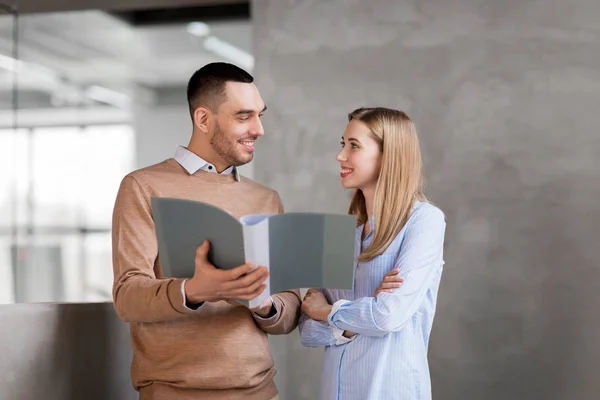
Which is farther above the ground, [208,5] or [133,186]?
[208,5]

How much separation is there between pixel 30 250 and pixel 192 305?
4.13 m

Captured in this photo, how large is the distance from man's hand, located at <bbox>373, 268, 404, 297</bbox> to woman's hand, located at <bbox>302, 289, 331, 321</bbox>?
159 mm

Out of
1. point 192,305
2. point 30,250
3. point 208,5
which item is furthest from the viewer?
point 30,250

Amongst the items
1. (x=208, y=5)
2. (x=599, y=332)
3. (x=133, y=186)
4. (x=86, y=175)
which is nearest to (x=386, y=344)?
(x=133, y=186)

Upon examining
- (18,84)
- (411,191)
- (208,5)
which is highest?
(208,5)

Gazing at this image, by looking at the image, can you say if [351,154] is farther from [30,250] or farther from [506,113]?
[30,250]

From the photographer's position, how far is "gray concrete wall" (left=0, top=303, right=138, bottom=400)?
6.93 feet

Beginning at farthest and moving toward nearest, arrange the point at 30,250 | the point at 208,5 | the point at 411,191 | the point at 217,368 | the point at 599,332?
the point at 30,250 → the point at 208,5 → the point at 599,332 → the point at 411,191 → the point at 217,368

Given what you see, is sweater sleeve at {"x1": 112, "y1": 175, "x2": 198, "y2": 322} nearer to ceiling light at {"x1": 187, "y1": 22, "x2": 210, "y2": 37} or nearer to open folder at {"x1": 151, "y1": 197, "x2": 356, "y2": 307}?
open folder at {"x1": 151, "y1": 197, "x2": 356, "y2": 307}

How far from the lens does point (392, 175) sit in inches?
92.4

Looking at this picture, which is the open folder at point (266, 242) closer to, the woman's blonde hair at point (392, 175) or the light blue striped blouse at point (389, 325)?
the light blue striped blouse at point (389, 325)

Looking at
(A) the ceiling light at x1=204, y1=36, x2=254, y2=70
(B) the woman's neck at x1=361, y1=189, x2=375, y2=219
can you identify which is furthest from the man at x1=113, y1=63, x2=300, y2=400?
(A) the ceiling light at x1=204, y1=36, x2=254, y2=70

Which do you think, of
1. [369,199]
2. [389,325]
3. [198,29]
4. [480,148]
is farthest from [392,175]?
[198,29]

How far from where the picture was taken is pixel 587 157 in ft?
14.0
